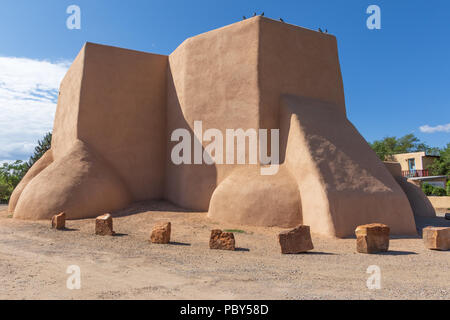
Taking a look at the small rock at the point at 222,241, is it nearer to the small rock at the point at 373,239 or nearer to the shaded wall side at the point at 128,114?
the small rock at the point at 373,239

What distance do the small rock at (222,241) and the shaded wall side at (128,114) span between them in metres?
7.40

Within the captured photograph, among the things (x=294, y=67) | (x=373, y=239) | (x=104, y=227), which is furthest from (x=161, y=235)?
(x=294, y=67)

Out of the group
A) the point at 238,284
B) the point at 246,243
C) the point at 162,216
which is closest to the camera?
the point at 238,284

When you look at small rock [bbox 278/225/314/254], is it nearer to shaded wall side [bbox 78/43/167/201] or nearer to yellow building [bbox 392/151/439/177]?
shaded wall side [bbox 78/43/167/201]

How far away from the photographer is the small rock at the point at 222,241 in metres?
6.52

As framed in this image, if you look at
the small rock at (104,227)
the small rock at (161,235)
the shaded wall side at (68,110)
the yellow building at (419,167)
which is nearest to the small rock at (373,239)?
the small rock at (161,235)

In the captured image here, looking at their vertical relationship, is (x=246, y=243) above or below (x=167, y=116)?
below

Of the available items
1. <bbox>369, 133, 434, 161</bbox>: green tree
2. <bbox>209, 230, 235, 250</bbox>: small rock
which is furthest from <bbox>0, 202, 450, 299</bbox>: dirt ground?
<bbox>369, 133, 434, 161</bbox>: green tree

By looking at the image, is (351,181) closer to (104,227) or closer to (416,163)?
(104,227)
